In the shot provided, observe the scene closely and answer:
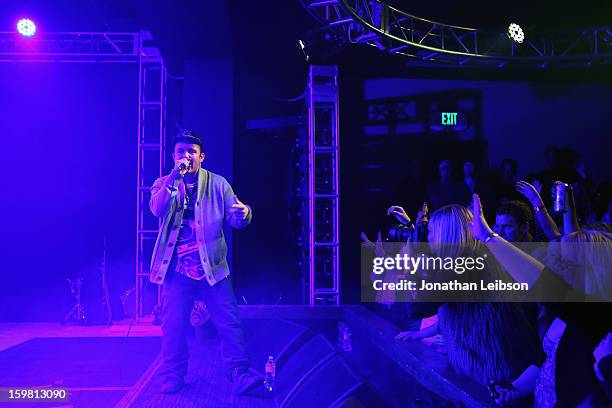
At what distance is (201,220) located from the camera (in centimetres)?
335

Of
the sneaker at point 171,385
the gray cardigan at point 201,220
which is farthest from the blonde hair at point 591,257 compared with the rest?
the sneaker at point 171,385

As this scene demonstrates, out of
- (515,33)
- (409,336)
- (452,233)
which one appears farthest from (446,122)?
(452,233)

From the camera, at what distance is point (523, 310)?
1903 mm

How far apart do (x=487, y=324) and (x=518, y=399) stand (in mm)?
285

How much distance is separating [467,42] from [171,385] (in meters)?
5.47

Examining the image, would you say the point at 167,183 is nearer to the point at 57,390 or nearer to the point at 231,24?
the point at 57,390

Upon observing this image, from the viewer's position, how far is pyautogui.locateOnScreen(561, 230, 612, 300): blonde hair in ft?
5.94

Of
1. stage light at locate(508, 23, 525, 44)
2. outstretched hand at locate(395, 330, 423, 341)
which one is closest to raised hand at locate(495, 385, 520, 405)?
outstretched hand at locate(395, 330, 423, 341)

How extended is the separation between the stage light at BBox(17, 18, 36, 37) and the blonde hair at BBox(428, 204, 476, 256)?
20.6 ft

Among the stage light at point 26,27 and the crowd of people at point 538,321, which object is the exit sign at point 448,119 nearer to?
the crowd of people at point 538,321

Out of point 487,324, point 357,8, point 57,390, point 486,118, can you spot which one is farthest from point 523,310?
point 486,118

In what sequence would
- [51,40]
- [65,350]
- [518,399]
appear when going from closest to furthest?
[518,399] < [65,350] < [51,40]

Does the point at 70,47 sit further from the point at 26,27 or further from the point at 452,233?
the point at 452,233

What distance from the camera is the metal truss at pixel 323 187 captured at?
20.2 ft
